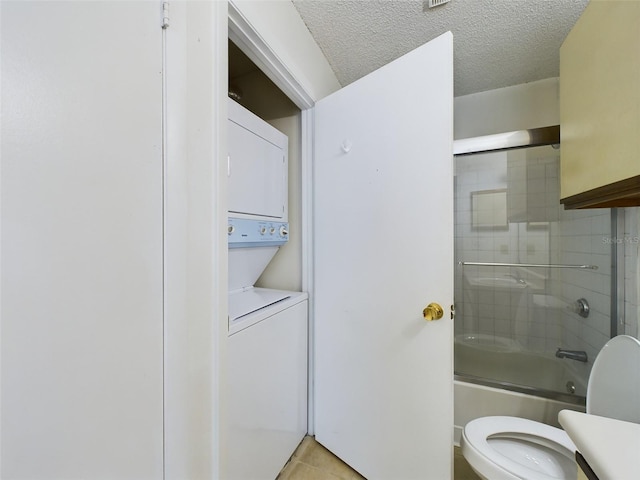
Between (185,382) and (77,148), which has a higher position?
(77,148)

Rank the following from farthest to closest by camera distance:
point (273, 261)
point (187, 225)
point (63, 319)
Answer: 1. point (273, 261)
2. point (187, 225)
3. point (63, 319)

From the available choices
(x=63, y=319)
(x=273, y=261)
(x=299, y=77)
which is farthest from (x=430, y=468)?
(x=299, y=77)

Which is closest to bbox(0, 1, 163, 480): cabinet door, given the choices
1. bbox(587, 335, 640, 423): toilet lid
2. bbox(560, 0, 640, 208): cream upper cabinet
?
bbox(560, 0, 640, 208): cream upper cabinet

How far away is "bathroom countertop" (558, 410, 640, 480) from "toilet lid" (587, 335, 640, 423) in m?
0.50

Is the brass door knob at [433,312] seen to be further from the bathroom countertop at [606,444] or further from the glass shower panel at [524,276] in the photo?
the glass shower panel at [524,276]

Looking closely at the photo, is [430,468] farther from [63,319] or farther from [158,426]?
[63,319]

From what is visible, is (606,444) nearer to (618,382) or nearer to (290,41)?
(618,382)

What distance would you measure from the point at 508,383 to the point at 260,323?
5.50 feet

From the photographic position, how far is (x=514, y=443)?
3.96 feet

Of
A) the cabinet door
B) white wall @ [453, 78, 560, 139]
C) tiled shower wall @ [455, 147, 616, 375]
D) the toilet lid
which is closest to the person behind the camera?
the cabinet door

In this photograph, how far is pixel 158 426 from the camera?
29.3 inches

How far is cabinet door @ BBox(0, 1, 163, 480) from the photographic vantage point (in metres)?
0.48

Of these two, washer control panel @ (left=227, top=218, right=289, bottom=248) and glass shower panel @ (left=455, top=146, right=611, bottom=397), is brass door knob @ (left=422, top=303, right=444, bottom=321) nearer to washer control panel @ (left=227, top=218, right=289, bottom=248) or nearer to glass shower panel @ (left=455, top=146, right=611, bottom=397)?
washer control panel @ (left=227, top=218, right=289, bottom=248)

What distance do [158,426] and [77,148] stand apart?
76 centimetres
